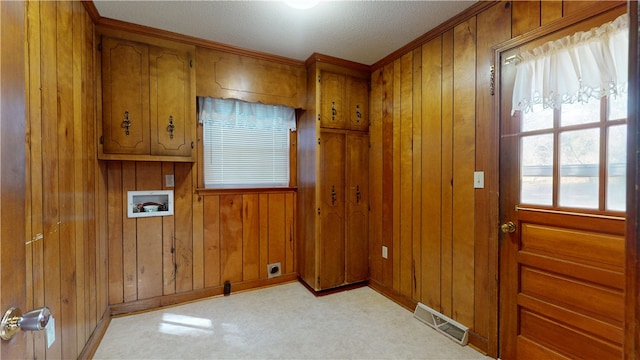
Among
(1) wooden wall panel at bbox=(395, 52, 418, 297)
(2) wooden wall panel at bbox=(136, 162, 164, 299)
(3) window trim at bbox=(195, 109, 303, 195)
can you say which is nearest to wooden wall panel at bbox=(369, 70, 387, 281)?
(1) wooden wall panel at bbox=(395, 52, 418, 297)

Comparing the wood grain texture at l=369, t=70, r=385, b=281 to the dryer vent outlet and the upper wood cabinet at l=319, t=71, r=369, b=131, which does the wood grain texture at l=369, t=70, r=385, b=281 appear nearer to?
the upper wood cabinet at l=319, t=71, r=369, b=131

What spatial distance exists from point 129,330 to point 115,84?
210 centimetres

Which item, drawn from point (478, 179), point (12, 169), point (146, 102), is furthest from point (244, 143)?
point (12, 169)

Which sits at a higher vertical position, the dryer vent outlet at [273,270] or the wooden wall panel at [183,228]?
the wooden wall panel at [183,228]

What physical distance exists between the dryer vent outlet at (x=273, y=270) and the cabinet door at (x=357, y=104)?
185 cm

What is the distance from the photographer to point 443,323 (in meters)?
2.28

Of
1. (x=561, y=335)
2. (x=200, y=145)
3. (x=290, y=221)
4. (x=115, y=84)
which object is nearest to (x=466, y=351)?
(x=561, y=335)

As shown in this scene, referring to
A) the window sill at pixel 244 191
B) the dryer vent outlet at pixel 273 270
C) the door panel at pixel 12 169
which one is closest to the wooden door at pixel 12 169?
the door panel at pixel 12 169

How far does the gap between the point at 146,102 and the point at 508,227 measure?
312 centimetres

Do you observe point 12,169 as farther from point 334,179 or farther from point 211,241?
point 334,179

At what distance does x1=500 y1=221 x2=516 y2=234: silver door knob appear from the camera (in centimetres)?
185

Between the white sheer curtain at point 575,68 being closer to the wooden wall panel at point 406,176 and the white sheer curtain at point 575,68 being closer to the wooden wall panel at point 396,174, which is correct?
the wooden wall panel at point 406,176

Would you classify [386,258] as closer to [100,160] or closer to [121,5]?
[100,160]

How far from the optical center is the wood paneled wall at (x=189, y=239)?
2.50m
